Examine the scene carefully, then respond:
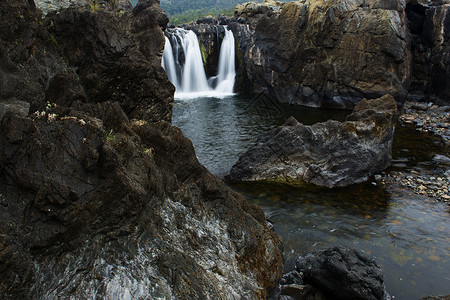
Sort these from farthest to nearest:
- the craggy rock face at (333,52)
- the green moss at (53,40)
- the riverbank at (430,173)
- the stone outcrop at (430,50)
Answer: the stone outcrop at (430,50) → the craggy rock face at (333,52) → the riverbank at (430,173) → the green moss at (53,40)

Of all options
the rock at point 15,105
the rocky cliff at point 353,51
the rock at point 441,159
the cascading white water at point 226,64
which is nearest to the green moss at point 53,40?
the rock at point 15,105

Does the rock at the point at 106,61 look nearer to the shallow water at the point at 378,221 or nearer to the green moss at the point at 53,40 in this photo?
the green moss at the point at 53,40

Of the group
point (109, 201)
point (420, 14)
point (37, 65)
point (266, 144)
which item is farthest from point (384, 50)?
point (109, 201)

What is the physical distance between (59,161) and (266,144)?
11.2m

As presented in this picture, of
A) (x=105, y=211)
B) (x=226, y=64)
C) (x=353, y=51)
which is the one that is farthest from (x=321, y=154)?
(x=226, y=64)

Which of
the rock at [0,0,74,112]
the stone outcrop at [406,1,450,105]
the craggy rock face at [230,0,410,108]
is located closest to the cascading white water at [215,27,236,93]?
the craggy rock face at [230,0,410,108]

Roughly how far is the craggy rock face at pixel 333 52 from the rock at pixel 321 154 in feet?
49.7

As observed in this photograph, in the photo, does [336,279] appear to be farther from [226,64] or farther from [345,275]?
[226,64]

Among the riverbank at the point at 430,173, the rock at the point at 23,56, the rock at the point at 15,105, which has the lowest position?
the riverbank at the point at 430,173

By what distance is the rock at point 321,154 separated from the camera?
541 inches

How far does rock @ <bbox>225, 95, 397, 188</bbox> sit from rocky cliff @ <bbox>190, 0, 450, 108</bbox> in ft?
49.9

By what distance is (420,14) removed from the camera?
102 ft

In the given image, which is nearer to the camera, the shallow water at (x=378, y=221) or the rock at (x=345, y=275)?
the rock at (x=345, y=275)

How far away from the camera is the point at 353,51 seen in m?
29.4
